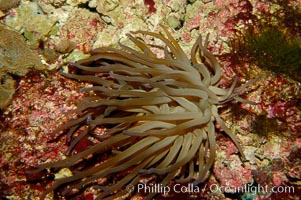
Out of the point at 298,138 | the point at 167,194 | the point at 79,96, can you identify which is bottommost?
the point at 167,194

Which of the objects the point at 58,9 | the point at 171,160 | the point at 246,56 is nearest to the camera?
the point at 171,160

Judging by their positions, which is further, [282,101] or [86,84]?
[86,84]

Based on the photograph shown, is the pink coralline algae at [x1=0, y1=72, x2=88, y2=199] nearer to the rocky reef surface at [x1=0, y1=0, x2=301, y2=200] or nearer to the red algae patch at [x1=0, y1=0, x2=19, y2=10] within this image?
the rocky reef surface at [x1=0, y1=0, x2=301, y2=200]

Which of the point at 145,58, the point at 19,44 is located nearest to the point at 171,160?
the point at 145,58

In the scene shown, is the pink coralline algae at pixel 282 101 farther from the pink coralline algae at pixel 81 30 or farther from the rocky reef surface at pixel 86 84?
the pink coralline algae at pixel 81 30

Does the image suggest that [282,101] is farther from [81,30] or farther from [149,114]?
[81,30]

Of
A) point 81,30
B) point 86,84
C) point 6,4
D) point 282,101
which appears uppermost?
point 6,4

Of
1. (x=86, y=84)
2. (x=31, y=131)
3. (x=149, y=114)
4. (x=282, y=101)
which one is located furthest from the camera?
(x=86, y=84)

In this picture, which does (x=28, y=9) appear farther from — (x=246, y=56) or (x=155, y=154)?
(x=246, y=56)

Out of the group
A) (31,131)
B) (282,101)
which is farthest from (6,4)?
(282,101)
